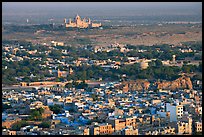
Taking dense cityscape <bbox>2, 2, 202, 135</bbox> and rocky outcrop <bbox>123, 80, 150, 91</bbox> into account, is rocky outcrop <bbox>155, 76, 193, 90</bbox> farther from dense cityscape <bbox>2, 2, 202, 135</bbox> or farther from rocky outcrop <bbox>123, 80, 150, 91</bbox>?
rocky outcrop <bbox>123, 80, 150, 91</bbox>

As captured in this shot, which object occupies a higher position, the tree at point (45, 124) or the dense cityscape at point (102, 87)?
the tree at point (45, 124)

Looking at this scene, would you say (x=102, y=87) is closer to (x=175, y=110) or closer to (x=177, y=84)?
(x=177, y=84)

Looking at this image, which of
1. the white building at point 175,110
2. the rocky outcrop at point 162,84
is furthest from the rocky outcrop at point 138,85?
the white building at point 175,110

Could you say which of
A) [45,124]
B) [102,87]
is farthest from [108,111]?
[102,87]

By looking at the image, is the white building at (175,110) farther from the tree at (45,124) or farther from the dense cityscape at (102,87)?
the tree at (45,124)

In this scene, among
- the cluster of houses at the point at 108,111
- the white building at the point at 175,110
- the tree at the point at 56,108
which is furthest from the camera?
the tree at the point at 56,108

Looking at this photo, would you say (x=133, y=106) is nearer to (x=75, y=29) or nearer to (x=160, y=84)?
(x=160, y=84)
